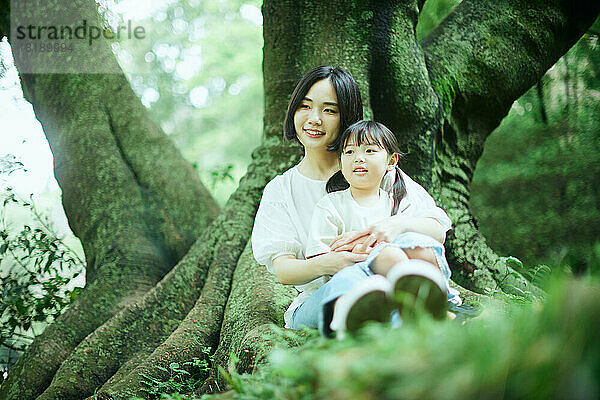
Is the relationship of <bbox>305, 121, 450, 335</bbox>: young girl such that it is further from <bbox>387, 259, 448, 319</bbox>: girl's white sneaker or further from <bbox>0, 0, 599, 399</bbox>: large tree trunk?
<bbox>0, 0, 599, 399</bbox>: large tree trunk

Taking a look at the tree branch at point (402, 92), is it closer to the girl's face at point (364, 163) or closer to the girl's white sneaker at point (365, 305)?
the girl's face at point (364, 163)

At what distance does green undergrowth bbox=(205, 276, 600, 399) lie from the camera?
3.14ft

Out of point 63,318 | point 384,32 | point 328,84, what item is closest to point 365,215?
point 328,84

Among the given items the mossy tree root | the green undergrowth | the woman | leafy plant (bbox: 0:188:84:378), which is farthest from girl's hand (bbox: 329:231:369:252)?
leafy plant (bbox: 0:188:84:378)

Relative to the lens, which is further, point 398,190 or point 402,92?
point 402,92

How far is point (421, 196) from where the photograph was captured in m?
2.16

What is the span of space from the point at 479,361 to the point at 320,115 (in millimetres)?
1436

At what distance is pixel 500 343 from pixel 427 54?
3.00 m

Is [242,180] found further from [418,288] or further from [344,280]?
[418,288]

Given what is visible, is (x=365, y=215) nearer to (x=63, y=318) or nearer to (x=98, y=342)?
(x=98, y=342)

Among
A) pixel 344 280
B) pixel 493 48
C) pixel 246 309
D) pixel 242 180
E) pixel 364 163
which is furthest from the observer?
pixel 493 48

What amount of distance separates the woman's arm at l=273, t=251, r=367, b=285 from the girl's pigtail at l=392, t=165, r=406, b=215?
0.32 metres

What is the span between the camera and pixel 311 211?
2287mm

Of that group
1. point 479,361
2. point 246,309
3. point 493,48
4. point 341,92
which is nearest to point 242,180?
point 246,309
